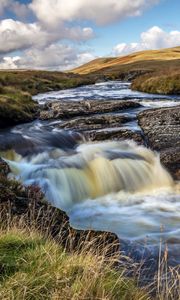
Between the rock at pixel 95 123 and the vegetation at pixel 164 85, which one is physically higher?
the vegetation at pixel 164 85

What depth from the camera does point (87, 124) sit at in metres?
23.8

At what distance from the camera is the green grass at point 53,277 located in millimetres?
4684

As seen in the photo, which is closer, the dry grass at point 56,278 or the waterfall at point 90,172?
the dry grass at point 56,278

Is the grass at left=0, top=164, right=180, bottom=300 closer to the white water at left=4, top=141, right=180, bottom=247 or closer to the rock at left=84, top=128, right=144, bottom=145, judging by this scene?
the white water at left=4, top=141, right=180, bottom=247

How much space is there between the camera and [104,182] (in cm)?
1638

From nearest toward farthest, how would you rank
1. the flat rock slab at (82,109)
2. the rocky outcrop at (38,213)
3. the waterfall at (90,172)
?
the rocky outcrop at (38,213), the waterfall at (90,172), the flat rock slab at (82,109)

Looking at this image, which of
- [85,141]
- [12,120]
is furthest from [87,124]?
[12,120]

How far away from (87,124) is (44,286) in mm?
19261

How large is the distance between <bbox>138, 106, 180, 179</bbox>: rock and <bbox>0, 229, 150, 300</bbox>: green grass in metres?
11.5

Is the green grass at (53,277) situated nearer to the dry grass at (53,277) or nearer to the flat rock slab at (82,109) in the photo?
the dry grass at (53,277)

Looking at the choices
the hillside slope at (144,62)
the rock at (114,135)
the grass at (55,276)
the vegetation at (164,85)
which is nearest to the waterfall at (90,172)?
the rock at (114,135)

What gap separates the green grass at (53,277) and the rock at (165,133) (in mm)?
11503

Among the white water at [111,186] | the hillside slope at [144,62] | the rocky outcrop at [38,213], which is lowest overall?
the white water at [111,186]

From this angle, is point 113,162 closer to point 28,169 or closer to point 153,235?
point 28,169
